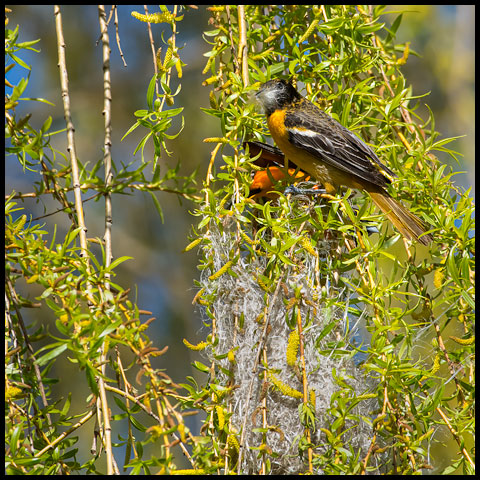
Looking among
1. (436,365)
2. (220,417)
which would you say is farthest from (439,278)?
(220,417)

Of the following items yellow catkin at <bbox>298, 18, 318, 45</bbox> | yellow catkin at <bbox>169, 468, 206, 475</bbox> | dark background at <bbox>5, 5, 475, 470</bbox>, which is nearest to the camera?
yellow catkin at <bbox>169, 468, 206, 475</bbox>

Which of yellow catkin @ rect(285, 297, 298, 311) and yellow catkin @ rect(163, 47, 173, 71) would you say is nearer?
yellow catkin @ rect(285, 297, 298, 311)

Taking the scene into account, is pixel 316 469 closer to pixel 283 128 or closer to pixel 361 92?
pixel 361 92

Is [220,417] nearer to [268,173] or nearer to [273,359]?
[273,359]

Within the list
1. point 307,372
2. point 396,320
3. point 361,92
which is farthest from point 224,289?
point 361,92

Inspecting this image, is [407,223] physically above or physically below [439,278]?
above

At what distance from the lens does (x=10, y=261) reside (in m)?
1.23

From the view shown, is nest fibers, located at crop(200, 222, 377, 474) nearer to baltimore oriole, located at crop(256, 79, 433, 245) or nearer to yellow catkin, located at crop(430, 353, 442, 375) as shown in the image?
yellow catkin, located at crop(430, 353, 442, 375)

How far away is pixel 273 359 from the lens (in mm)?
1490

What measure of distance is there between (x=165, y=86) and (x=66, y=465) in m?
0.90

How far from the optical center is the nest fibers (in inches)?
54.4

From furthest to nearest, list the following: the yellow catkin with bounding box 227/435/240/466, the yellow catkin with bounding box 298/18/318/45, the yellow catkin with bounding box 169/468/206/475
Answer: the yellow catkin with bounding box 298/18/318/45
the yellow catkin with bounding box 227/435/240/466
the yellow catkin with bounding box 169/468/206/475

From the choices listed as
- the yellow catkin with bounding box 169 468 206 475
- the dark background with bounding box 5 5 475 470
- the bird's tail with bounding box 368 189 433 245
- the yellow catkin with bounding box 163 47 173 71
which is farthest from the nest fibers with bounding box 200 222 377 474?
the dark background with bounding box 5 5 475 470

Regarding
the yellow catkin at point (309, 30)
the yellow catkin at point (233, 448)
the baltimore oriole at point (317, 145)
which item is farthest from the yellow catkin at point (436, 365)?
the yellow catkin at point (309, 30)
